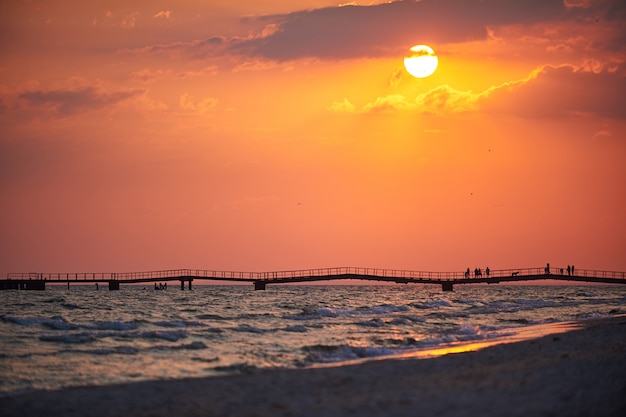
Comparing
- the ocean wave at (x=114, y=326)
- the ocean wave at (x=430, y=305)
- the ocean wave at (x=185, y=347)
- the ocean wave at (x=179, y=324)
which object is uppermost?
Answer: the ocean wave at (x=185, y=347)

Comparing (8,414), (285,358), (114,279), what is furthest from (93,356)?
(114,279)

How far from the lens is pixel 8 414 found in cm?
1627

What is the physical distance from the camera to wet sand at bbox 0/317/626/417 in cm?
1485

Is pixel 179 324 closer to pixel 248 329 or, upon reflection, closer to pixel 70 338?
pixel 248 329

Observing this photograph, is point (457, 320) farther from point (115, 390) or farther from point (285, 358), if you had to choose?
point (115, 390)

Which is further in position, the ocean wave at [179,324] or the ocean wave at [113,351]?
the ocean wave at [179,324]

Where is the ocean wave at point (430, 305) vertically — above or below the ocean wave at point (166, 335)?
below

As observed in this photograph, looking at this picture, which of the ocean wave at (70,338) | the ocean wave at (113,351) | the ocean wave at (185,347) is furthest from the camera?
the ocean wave at (70,338)

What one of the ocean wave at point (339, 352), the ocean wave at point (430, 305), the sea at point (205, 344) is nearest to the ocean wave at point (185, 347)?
the sea at point (205, 344)

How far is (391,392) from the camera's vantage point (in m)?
17.2

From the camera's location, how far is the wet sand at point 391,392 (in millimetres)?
14852

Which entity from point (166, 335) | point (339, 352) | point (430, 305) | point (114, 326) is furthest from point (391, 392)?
point (430, 305)

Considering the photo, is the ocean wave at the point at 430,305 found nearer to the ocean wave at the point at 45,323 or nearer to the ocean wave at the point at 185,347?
the ocean wave at the point at 45,323

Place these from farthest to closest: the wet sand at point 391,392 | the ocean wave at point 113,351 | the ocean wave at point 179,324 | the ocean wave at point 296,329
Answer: the ocean wave at point 179,324 < the ocean wave at point 296,329 < the ocean wave at point 113,351 < the wet sand at point 391,392
